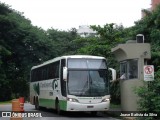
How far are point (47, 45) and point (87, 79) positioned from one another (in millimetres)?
35379

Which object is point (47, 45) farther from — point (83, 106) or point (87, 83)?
point (83, 106)

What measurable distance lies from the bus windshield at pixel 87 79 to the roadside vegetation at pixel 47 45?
10.1 ft

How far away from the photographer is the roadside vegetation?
1051 inches

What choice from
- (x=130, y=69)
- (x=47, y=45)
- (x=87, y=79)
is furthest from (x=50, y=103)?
(x=47, y=45)

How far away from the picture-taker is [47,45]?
56.4m

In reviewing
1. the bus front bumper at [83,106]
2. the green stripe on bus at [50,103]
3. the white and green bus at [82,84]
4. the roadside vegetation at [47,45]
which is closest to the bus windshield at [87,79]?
the white and green bus at [82,84]

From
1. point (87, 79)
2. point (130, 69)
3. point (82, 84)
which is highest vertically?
point (130, 69)

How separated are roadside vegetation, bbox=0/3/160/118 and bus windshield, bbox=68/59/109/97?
3.09 m

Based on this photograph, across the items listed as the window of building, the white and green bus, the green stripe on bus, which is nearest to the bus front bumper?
the white and green bus

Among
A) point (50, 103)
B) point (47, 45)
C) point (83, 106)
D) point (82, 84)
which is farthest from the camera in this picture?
point (47, 45)

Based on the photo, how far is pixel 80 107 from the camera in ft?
68.9

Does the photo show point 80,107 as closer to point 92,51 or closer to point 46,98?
point 46,98

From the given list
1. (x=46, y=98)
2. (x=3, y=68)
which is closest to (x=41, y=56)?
(x=3, y=68)

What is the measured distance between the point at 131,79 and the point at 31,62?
1389 inches
